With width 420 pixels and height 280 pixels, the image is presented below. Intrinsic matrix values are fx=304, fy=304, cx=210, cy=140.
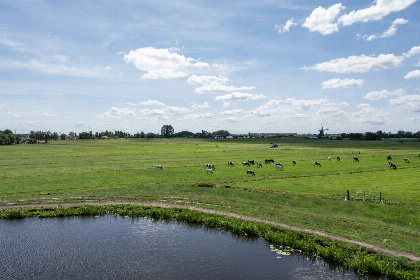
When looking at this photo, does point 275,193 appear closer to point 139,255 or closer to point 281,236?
point 281,236

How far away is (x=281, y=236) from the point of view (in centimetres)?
2564

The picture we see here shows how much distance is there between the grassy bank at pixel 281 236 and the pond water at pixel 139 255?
3.16ft

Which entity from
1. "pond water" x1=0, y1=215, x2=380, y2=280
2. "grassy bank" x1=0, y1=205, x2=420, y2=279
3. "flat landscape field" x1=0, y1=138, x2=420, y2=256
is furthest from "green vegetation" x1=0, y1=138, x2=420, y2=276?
"pond water" x1=0, y1=215, x2=380, y2=280

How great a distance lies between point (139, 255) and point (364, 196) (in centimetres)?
2890

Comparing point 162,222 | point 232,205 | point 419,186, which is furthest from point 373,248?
point 419,186

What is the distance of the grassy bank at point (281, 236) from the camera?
20.1 m

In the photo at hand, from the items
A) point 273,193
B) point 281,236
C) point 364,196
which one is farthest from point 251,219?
point 364,196

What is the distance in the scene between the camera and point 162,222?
1226 inches

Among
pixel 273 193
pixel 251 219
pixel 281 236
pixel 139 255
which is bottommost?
pixel 139 255

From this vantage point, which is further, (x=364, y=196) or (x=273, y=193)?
(x=273, y=193)

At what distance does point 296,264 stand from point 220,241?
696 cm

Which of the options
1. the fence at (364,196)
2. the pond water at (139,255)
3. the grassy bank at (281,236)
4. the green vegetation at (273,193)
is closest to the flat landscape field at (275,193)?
the green vegetation at (273,193)

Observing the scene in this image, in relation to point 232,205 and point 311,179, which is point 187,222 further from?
point 311,179

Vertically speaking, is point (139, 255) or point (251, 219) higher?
point (251, 219)
